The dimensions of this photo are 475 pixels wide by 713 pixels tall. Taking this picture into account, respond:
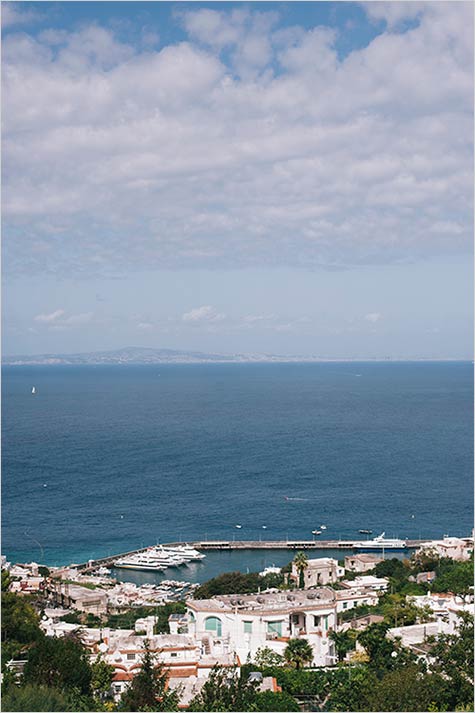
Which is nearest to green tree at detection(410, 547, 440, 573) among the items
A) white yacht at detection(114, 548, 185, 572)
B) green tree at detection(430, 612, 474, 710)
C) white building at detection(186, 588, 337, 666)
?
white building at detection(186, 588, 337, 666)

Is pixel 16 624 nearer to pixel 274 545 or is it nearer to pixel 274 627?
pixel 274 627

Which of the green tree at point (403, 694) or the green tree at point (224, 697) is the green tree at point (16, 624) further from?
A: the green tree at point (403, 694)

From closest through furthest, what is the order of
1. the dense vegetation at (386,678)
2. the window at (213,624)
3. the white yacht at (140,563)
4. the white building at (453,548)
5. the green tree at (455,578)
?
1. the dense vegetation at (386,678)
2. the window at (213,624)
3. the green tree at (455,578)
4. the white building at (453,548)
5. the white yacht at (140,563)

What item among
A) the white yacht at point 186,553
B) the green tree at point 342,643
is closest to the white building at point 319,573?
the white yacht at point 186,553

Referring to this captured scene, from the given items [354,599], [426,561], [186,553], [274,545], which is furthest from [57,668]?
[274,545]

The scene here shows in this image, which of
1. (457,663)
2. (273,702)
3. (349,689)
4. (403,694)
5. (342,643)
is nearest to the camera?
(403,694)

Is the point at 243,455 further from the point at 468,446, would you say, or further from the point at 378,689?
the point at 378,689

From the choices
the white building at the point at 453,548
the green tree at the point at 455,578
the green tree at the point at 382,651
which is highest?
the green tree at the point at 382,651

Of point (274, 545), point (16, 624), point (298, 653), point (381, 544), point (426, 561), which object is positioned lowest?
point (274, 545)
